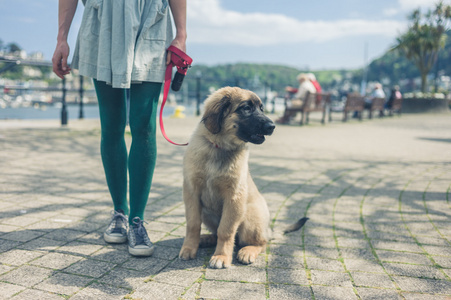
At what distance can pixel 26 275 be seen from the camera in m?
2.30

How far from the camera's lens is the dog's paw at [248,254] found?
107 inches

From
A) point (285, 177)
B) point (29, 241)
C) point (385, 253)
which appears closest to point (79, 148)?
point (285, 177)

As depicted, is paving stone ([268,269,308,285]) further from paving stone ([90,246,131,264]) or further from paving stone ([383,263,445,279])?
paving stone ([90,246,131,264])

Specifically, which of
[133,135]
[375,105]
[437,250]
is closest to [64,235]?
[133,135]

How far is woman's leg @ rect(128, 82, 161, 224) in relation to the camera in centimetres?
274

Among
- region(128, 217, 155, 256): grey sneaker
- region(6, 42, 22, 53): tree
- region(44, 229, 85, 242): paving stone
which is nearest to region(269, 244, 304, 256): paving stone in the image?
region(128, 217, 155, 256): grey sneaker

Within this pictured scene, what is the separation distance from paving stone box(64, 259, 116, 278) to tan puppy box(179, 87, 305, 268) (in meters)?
0.54

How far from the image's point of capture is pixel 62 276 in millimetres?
2330

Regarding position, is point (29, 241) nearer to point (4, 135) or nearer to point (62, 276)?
point (62, 276)

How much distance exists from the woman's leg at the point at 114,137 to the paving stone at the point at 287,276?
1.35 m

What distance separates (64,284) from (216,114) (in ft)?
4.84

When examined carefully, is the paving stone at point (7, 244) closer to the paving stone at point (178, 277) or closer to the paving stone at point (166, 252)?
the paving stone at point (166, 252)

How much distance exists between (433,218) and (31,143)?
706 centimetres

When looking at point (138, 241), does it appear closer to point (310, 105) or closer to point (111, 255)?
point (111, 255)
